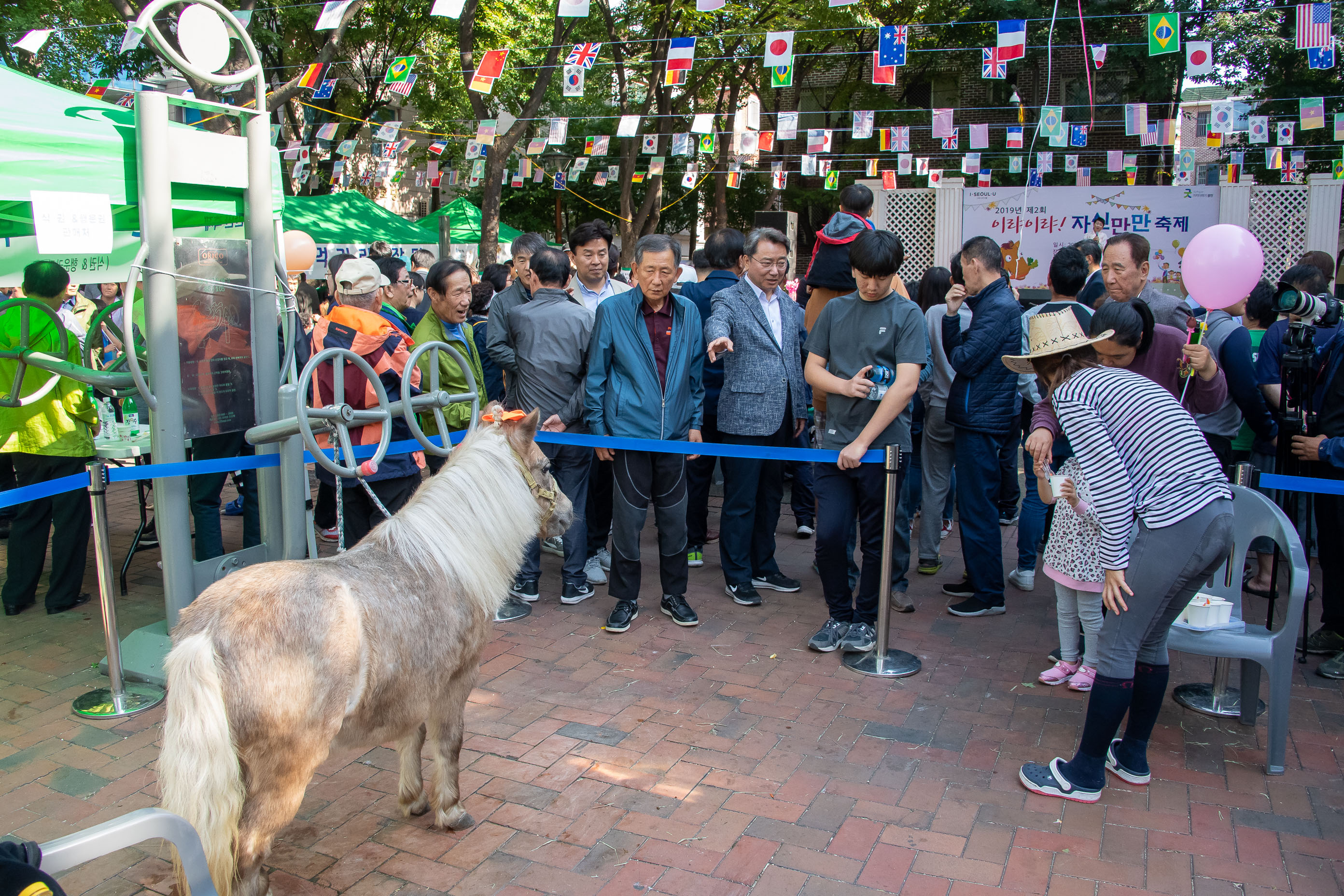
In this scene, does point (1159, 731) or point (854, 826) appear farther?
point (1159, 731)

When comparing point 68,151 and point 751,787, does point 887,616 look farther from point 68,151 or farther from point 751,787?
point 68,151

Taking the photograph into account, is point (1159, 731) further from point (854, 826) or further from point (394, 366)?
point (394, 366)

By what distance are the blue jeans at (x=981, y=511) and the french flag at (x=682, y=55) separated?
974cm

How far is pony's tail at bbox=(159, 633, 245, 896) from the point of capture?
243cm

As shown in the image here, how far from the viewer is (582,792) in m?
3.56

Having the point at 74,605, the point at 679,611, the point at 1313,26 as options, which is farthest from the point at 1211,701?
the point at 1313,26

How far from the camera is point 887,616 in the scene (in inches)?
185

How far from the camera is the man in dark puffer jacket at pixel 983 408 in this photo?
16.9 ft

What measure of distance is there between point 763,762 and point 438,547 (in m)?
1.69

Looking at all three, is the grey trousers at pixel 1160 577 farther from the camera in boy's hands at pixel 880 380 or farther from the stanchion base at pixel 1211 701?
the camera in boy's hands at pixel 880 380

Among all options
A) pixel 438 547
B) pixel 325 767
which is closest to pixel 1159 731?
pixel 438 547

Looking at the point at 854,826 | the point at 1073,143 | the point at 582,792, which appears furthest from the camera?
the point at 1073,143

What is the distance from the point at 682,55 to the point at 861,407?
10.2 m

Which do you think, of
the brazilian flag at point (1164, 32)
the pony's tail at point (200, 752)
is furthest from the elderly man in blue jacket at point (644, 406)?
the brazilian flag at point (1164, 32)
